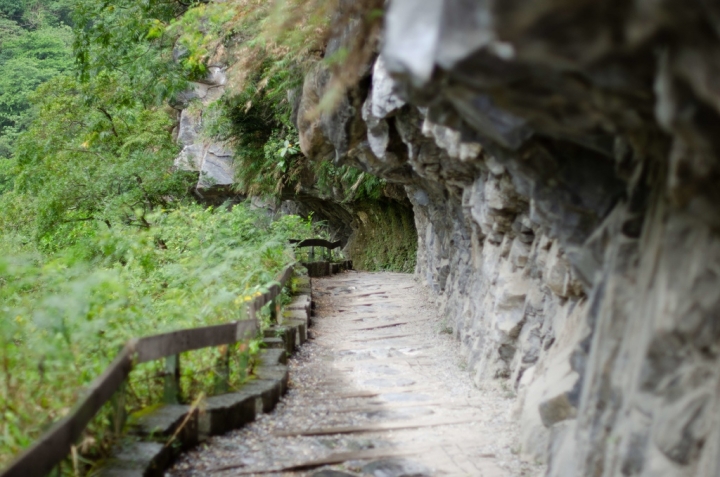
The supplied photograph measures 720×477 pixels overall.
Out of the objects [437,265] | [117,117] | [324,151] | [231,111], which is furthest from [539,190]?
[117,117]

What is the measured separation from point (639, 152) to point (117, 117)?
55.5ft

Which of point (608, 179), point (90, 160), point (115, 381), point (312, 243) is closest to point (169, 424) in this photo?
point (115, 381)

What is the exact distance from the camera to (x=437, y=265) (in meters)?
12.3

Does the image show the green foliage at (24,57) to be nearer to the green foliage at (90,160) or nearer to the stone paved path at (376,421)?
the green foliage at (90,160)

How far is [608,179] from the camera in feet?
12.5

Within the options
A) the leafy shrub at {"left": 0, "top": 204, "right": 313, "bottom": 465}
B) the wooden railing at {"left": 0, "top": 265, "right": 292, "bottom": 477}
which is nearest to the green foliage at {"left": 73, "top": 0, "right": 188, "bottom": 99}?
the leafy shrub at {"left": 0, "top": 204, "right": 313, "bottom": 465}

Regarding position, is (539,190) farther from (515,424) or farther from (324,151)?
(324,151)

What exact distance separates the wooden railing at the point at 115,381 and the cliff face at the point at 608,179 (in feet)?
8.18

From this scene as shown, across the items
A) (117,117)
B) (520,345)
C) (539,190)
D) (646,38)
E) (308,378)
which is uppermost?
(117,117)

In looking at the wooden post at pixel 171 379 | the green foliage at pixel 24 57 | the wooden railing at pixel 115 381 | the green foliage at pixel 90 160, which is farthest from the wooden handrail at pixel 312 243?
the green foliage at pixel 24 57

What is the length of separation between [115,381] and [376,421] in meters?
2.73

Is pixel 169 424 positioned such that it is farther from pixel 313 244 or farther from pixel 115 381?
pixel 313 244

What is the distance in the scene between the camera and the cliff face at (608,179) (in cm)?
226

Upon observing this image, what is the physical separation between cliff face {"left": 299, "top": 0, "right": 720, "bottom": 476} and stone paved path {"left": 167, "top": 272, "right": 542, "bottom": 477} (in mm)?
584
